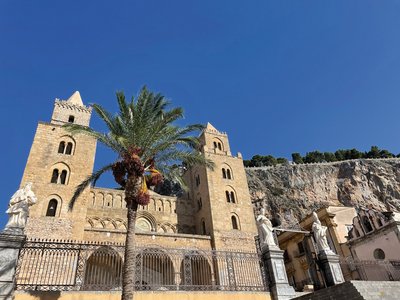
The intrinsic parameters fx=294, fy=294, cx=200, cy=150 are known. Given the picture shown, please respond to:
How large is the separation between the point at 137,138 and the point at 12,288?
632cm

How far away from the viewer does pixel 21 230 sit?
9.34m

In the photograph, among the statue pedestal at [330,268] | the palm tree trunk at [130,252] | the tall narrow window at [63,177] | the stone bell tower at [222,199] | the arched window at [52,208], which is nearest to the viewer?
the palm tree trunk at [130,252]

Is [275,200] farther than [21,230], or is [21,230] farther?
[275,200]

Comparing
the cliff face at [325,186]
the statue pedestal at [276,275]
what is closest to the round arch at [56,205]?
the statue pedestal at [276,275]

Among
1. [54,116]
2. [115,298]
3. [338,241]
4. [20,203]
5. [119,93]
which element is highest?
[54,116]

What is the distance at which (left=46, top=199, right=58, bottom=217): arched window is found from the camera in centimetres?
2206

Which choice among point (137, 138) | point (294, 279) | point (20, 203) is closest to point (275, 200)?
point (294, 279)

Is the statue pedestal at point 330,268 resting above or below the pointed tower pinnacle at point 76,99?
below

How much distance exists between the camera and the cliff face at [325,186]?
44.0 m

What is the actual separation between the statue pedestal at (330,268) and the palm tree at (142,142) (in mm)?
6425

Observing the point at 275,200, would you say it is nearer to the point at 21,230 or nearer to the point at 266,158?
the point at 266,158

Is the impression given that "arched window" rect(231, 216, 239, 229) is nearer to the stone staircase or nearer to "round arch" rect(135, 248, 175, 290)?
"round arch" rect(135, 248, 175, 290)

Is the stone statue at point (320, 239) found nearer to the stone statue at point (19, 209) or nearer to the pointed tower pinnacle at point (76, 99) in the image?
the stone statue at point (19, 209)

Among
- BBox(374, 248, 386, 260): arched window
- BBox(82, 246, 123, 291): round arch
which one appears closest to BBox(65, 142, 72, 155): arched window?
BBox(82, 246, 123, 291): round arch
